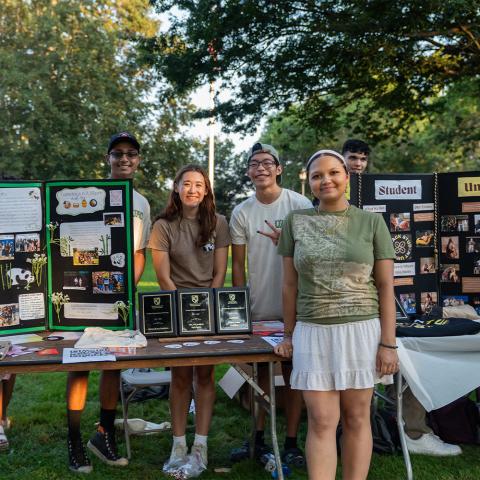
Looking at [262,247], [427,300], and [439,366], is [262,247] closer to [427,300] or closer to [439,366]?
[439,366]

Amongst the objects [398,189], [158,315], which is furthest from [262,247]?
[398,189]

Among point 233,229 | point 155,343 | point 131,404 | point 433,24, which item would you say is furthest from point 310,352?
point 433,24

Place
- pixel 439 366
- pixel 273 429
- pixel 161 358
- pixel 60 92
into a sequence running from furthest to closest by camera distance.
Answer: pixel 60 92, pixel 439 366, pixel 273 429, pixel 161 358

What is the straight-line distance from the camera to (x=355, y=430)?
2.81 m

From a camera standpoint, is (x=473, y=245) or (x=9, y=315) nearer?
(x=9, y=315)

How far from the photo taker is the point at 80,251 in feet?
11.6

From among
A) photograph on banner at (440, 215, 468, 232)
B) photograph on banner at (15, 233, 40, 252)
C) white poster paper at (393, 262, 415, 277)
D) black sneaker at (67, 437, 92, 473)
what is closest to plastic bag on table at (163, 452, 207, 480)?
black sneaker at (67, 437, 92, 473)

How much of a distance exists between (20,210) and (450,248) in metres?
3.06

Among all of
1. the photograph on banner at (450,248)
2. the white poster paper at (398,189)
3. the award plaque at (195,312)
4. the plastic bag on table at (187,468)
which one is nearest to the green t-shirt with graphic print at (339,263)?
the award plaque at (195,312)

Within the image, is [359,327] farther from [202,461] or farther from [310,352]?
[202,461]

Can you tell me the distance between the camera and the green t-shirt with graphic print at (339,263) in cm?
279

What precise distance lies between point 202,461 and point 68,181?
6.43 ft

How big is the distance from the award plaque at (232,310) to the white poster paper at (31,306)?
3.67ft

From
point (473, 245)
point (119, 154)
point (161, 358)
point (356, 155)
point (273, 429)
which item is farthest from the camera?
point (356, 155)
